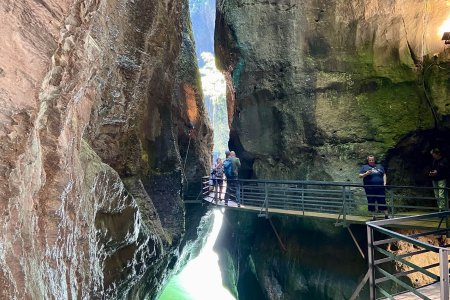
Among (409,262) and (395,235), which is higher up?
(395,235)

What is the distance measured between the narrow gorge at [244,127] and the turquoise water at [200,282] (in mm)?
9578

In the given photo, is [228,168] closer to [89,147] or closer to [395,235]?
[89,147]

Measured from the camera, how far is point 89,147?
7668 millimetres

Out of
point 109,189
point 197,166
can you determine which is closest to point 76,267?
point 109,189

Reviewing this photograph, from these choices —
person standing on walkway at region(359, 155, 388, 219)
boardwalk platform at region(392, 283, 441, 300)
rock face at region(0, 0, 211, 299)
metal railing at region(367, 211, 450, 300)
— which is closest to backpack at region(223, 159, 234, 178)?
rock face at region(0, 0, 211, 299)

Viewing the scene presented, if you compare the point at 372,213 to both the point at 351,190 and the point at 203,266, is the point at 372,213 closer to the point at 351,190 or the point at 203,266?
the point at 351,190

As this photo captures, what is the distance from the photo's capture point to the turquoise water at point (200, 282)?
75.9 feet

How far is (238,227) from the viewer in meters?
13.0

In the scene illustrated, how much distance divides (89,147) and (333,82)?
6.92 metres

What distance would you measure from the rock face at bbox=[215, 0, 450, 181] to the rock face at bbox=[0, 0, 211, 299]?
265 cm

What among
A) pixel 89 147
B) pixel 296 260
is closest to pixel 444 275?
pixel 89 147

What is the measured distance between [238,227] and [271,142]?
11.0 feet

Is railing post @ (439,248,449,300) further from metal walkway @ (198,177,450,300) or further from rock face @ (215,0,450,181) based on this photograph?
rock face @ (215,0,450,181)

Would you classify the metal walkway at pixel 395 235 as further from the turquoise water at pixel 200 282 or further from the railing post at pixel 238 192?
the turquoise water at pixel 200 282
